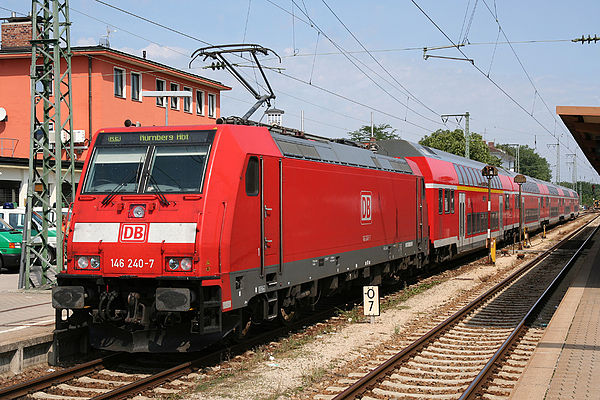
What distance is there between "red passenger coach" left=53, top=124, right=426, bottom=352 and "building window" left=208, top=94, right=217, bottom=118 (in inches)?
1230

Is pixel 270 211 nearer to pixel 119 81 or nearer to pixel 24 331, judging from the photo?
pixel 24 331

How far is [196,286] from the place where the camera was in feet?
27.9

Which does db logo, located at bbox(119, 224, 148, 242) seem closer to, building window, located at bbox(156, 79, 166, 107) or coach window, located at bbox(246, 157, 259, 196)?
coach window, located at bbox(246, 157, 259, 196)

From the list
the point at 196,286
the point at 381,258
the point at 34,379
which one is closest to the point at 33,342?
the point at 34,379

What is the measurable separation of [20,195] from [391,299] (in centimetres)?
1869

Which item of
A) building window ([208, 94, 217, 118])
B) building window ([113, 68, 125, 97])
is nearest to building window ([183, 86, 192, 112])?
building window ([208, 94, 217, 118])

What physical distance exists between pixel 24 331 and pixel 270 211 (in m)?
3.94

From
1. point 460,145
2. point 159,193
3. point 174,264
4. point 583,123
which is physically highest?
point 460,145

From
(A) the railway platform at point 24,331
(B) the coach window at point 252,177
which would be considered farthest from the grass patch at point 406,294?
(A) the railway platform at point 24,331

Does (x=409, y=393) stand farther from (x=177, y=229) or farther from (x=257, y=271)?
(x=177, y=229)

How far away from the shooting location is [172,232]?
8.62 meters

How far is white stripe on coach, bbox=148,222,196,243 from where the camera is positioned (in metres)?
Result: 8.52

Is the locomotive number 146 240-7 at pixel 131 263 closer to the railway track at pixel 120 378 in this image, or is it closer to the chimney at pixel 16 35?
the railway track at pixel 120 378

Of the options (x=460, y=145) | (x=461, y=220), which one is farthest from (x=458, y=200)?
(x=460, y=145)
